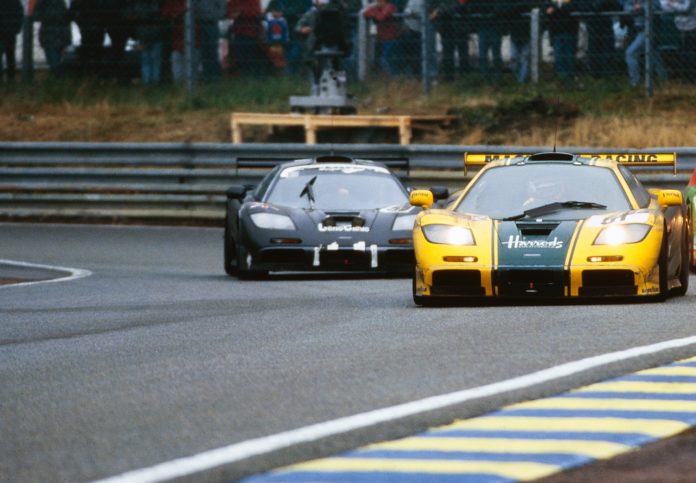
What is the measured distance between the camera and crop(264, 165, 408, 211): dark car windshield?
16.6m

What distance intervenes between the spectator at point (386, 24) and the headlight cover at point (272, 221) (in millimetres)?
8347

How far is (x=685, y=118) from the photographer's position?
2339 centimetres

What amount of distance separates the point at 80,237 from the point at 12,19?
5754mm

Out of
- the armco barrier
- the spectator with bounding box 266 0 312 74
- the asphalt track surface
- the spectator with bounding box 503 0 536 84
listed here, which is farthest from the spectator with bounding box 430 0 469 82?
the asphalt track surface

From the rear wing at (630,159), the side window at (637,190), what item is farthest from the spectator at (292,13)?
the side window at (637,190)

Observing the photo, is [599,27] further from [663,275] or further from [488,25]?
[663,275]

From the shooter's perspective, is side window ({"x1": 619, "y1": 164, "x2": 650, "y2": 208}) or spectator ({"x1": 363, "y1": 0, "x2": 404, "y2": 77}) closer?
side window ({"x1": 619, "y1": 164, "x2": 650, "y2": 208})

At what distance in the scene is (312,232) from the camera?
15992 millimetres

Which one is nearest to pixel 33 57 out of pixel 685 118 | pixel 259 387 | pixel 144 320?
pixel 685 118

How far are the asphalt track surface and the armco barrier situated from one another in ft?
23.9

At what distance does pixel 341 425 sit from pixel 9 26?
20.0 meters

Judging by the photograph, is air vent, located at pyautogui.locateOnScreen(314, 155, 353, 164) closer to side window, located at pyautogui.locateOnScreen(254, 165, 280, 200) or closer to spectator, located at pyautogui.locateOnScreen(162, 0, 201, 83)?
side window, located at pyautogui.locateOnScreen(254, 165, 280, 200)

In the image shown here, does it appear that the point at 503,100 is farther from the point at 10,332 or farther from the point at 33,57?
the point at 10,332

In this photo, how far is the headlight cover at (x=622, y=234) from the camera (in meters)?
11.9
